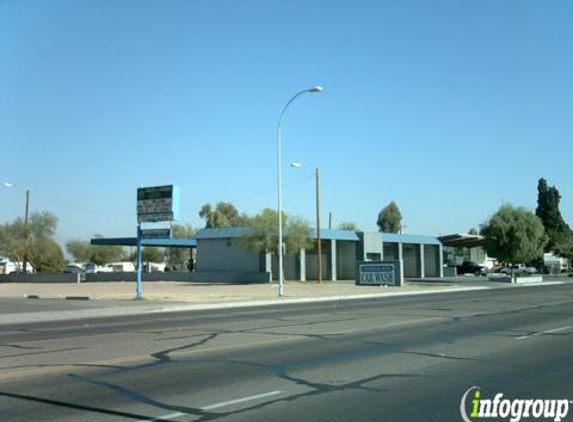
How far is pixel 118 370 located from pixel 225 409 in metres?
3.67

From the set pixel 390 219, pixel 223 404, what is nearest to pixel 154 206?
pixel 223 404

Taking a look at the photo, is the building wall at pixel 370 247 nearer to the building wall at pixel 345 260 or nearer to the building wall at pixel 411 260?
the building wall at pixel 345 260

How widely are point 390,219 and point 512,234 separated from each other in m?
79.7

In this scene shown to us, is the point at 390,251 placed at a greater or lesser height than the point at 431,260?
greater

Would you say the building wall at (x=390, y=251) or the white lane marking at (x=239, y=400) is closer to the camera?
the white lane marking at (x=239, y=400)

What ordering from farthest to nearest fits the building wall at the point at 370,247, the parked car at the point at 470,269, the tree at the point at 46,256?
the parked car at the point at 470,269 → the tree at the point at 46,256 → the building wall at the point at 370,247

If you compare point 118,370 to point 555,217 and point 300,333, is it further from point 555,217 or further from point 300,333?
point 555,217

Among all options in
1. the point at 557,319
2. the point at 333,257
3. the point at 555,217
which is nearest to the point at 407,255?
the point at 333,257

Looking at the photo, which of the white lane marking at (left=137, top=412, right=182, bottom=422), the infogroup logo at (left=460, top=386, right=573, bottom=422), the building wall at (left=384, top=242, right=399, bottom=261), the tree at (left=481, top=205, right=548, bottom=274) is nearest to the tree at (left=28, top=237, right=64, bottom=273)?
the building wall at (left=384, top=242, right=399, bottom=261)

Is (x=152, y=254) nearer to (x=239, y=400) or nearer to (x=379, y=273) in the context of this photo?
(x=379, y=273)

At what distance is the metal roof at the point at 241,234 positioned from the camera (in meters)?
65.8

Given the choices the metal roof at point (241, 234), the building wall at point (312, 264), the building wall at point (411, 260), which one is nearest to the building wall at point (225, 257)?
the metal roof at point (241, 234)

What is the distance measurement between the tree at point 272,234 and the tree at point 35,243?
1140 inches

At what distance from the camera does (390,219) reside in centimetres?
14312
